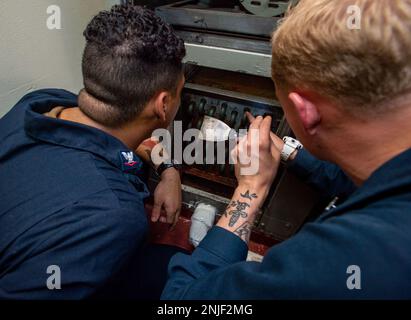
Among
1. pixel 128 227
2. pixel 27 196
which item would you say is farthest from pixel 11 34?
pixel 128 227

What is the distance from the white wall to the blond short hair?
72 centimetres

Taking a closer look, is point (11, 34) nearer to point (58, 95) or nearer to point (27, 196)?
point (58, 95)

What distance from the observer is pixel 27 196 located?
620mm

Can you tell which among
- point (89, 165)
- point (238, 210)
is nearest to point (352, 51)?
point (238, 210)

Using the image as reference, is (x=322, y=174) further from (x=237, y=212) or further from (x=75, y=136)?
(x=75, y=136)

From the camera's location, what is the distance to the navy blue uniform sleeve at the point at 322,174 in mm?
930

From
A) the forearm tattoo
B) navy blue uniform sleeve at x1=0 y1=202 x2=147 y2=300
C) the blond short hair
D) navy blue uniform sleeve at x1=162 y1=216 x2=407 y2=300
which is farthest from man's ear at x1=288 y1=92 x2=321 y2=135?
navy blue uniform sleeve at x1=0 y1=202 x2=147 y2=300

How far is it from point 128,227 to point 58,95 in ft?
1.78

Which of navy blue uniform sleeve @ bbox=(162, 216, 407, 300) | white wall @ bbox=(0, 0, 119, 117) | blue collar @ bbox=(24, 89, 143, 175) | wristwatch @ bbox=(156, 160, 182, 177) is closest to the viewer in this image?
navy blue uniform sleeve @ bbox=(162, 216, 407, 300)

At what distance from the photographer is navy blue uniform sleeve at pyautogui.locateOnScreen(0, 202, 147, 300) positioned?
1.83 ft

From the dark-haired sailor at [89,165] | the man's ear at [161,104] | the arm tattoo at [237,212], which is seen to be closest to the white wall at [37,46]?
the dark-haired sailor at [89,165]

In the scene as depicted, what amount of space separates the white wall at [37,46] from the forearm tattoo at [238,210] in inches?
29.5

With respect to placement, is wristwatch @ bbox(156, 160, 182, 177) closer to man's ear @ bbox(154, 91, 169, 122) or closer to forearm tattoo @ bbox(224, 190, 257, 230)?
man's ear @ bbox(154, 91, 169, 122)

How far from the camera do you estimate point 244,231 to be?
2.31ft
